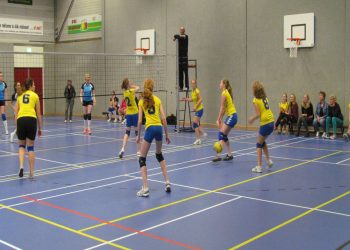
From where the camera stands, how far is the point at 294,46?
1529cm

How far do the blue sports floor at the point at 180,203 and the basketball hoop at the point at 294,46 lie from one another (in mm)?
4964

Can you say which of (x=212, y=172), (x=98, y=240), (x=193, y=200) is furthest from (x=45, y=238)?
(x=212, y=172)

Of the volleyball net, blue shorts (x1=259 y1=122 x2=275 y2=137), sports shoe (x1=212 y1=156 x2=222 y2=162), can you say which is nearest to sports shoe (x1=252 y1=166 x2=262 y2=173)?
blue shorts (x1=259 y1=122 x2=275 y2=137)

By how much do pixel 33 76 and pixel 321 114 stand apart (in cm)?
1496

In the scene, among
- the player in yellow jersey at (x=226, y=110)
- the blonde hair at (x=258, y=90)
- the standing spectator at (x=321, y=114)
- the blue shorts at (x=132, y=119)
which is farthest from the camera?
the standing spectator at (x=321, y=114)

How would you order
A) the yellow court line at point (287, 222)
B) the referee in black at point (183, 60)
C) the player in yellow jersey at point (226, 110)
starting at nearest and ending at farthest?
the yellow court line at point (287, 222)
the player in yellow jersey at point (226, 110)
the referee in black at point (183, 60)

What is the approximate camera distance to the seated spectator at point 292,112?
48.8 feet

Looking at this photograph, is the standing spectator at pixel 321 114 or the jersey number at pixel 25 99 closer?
the jersey number at pixel 25 99

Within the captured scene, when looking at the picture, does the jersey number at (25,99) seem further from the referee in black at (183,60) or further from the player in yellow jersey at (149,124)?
the referee in black at (183,60)

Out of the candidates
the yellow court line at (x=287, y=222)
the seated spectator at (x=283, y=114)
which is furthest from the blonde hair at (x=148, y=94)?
the seated spectator at (x=283, y=114)

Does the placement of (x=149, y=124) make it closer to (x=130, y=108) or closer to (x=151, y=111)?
(x=151, y=111)

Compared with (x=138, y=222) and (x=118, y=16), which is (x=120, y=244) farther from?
(x=118, y=16)

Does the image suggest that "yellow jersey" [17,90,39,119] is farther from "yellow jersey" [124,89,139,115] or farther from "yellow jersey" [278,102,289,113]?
"yellow jersey" [278,102,289,113]

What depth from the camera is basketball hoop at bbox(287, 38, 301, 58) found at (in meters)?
15.2
